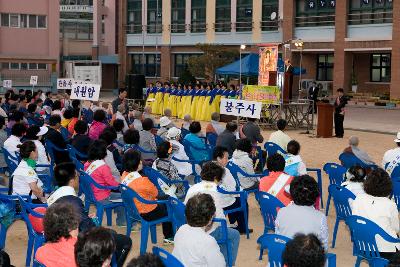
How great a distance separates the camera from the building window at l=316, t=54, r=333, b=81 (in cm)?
4256

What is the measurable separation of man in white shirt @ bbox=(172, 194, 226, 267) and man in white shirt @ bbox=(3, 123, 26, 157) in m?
5.96

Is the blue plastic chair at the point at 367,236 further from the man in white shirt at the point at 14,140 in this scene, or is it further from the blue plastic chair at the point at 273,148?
the man in white shirt at the point at 14,140

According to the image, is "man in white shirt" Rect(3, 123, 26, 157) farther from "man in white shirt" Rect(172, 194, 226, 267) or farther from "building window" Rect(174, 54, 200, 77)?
"building window" Rect(174, 54, 200, 77)

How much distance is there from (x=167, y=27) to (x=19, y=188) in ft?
145

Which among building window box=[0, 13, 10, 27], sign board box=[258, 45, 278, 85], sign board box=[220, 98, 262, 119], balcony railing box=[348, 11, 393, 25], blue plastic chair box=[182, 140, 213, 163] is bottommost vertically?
blue plastic chair box=[182, 140, 213, 163]

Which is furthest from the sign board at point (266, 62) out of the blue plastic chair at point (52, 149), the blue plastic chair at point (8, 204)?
the blue plastic chair at point (8, 204)

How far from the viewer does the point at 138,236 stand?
8.38 meters

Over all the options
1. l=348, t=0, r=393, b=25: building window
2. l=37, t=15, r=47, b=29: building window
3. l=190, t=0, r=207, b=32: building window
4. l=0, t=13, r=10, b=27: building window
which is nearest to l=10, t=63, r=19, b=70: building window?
l=0, t=13, r=10, b=27: building window

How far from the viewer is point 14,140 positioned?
10391 mm

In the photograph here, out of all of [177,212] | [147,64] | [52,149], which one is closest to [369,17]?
[147,64]

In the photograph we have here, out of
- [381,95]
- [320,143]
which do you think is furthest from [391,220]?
[381,95]

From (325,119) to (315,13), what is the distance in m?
22.9

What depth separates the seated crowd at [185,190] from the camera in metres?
4.71

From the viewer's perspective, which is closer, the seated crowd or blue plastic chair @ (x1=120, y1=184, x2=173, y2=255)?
the seated crowd
